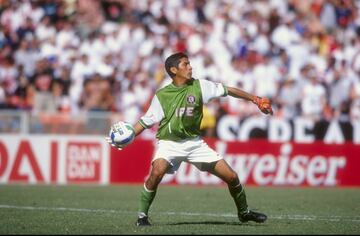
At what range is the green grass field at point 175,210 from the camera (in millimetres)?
10445

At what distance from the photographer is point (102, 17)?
999 inches

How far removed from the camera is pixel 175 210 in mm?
13656

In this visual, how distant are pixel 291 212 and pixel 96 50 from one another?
38.2ft

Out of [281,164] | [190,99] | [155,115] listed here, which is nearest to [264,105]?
[190,99]

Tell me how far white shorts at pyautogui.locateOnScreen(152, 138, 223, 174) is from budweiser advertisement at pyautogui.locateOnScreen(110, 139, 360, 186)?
9.95m

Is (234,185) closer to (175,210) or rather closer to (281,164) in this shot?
(175,210)

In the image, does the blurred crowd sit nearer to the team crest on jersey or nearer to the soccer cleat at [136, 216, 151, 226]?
the team crest on jersey

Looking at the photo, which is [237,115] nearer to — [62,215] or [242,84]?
[242,84]

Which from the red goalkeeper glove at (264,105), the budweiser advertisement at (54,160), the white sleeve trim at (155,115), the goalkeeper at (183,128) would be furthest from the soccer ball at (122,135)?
the budweiser advertisement at (54,160)

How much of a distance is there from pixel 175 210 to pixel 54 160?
7430 millimetres

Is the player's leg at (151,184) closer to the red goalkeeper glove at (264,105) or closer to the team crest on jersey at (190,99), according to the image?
the team crest on jersey at (190,99)

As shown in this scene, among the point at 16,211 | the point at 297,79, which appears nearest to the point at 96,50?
the point at 297,79

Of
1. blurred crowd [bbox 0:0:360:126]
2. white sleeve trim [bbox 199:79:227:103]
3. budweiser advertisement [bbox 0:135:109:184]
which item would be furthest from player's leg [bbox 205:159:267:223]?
blurred crowd [bbox 0:0:360:126]

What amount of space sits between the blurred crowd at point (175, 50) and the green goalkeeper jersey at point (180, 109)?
32.4 feet
